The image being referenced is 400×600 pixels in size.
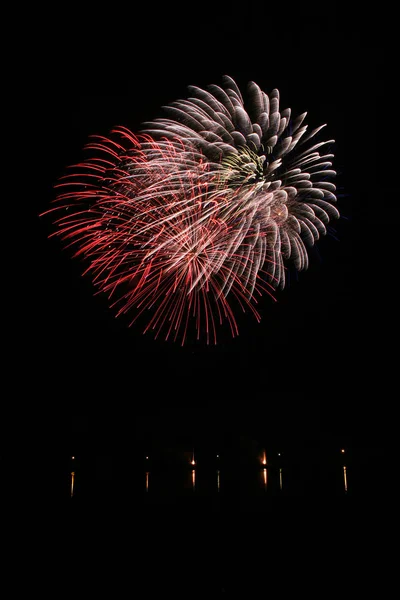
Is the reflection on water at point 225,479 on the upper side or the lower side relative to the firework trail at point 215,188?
lower

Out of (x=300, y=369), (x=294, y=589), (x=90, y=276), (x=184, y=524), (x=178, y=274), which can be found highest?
(x=90, y=276)

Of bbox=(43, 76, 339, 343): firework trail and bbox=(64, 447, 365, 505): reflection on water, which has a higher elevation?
bbox=(43, 76, 339, 343): firework trail

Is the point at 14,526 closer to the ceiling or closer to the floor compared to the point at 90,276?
closer to the floor

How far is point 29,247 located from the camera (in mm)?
12820

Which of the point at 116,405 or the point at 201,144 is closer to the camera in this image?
the point at 201,144

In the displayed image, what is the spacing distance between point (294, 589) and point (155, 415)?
24.3 ft

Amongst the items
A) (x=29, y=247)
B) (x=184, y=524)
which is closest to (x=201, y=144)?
(x=184, y=524)

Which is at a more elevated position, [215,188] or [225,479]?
[215,188]

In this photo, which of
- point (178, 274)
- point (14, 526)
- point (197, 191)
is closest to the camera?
point (14, 526)

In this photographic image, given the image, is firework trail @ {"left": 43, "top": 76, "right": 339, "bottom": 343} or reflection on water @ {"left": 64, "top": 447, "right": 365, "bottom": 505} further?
reflection on water @ {"left": 64, "top": 447, "right": 365, "bottom": 505}

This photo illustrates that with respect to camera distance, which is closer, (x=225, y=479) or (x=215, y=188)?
(x=215, y=188)

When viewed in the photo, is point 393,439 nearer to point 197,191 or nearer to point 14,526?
point 197,191

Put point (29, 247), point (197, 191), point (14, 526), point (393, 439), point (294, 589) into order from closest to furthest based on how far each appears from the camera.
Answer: point (294, 589) → point (14, 526) → point (197, 191) → point (393, 439) → point (29, 247)

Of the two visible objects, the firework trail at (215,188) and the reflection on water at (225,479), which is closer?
the firework trail at (215,188)
